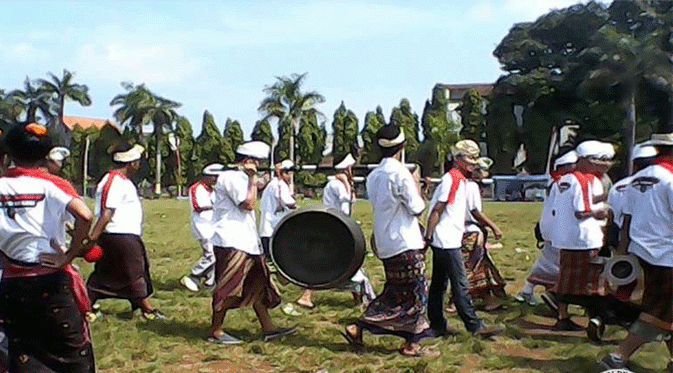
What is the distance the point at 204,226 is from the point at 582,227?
457 centimetres

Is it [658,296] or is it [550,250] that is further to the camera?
[550,250]

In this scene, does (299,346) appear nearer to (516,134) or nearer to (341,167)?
(341,167)

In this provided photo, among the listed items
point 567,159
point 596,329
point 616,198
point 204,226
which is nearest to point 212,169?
point 204,226

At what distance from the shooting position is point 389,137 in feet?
20.6

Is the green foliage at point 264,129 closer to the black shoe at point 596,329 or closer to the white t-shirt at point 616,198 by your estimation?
the white t-shirt at point 616,198

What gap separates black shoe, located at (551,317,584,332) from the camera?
288 inches

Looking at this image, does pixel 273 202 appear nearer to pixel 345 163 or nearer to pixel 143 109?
pixel 345 163

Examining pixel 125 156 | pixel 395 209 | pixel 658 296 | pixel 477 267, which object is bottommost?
pixel 477 267

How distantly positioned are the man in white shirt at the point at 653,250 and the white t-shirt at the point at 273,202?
418 cm

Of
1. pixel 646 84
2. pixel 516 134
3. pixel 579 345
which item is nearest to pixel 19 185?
pixel 579 345

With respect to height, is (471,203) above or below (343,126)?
below

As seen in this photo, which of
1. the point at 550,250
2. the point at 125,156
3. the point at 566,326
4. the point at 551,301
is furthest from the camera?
the point at 550,250

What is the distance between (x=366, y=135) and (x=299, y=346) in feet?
164

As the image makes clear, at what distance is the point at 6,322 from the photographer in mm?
4438
